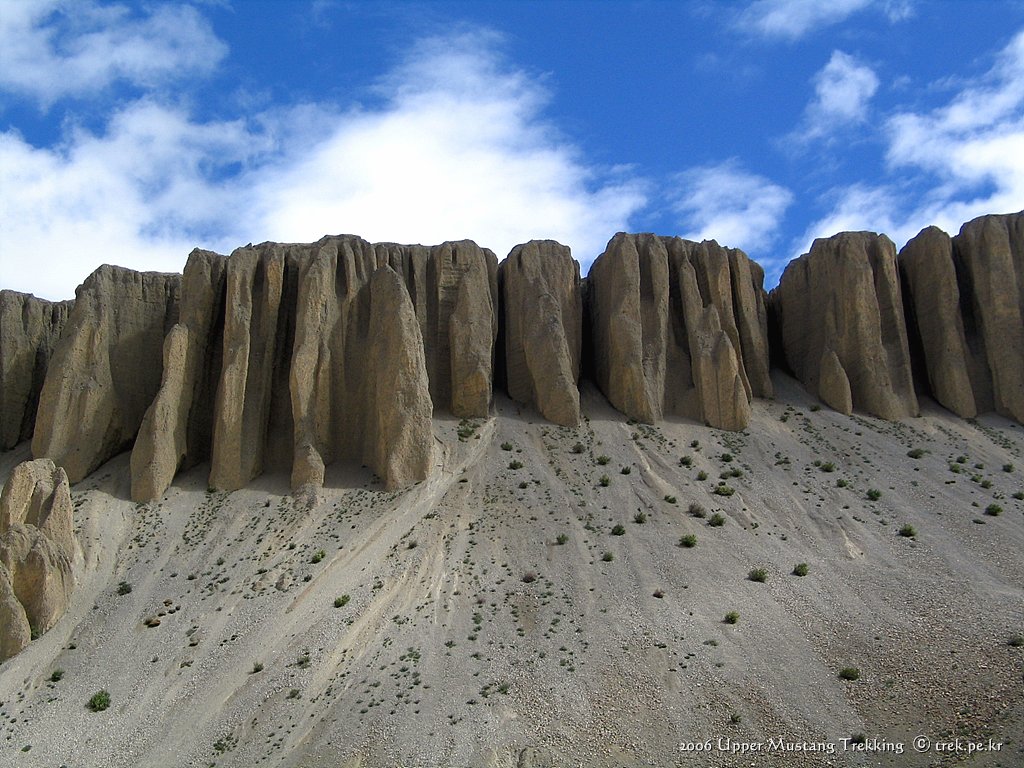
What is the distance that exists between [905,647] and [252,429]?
79.1ft

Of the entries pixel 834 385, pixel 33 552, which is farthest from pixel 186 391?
pixel 834 385

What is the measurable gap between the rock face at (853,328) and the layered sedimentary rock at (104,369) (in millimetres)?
30050

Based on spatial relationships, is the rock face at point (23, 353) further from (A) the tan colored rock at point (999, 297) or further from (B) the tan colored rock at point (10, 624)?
(A) the tan colored rock at point (999, 297)

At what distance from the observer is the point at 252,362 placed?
36.4 metres

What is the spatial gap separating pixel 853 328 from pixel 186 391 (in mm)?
30026

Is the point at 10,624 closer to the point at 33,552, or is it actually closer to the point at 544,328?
the point at 33,552

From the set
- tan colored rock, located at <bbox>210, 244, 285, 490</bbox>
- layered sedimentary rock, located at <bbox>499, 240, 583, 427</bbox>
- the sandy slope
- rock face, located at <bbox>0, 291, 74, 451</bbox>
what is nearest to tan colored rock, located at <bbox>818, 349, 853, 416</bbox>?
the sandy slope

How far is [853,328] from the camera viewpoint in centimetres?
4244

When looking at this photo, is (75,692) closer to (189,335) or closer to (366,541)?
(366,541)

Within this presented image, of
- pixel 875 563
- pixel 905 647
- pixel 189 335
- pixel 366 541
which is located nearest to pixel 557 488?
pixel 366 541

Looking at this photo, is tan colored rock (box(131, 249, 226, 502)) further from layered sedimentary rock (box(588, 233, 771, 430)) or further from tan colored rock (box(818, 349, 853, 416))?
tan colored rock (box(818, 349, 853, 416))

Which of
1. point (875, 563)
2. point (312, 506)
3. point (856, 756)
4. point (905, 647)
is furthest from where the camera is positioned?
point (312, 506)

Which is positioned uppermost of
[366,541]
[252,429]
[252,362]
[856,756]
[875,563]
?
[252,362]

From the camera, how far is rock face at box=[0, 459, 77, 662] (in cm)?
2591
